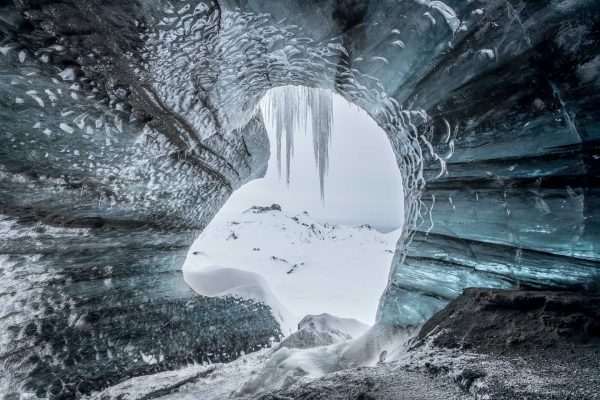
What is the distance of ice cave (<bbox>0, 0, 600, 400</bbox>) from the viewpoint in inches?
37.9

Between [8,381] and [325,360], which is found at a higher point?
[325,360]

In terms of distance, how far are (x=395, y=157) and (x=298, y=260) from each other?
839 centimetres

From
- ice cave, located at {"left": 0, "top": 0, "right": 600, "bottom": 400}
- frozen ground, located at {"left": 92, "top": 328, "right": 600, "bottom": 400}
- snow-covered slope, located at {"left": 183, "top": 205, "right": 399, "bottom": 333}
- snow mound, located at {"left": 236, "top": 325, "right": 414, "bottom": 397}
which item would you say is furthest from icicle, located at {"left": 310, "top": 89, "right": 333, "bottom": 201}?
frozen ground, located at {"left": 92, "top": 328, "right": 600, "bottom": 400}

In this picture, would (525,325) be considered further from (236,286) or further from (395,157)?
(236,286)

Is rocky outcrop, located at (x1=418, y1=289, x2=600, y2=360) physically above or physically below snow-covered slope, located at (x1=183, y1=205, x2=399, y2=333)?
above

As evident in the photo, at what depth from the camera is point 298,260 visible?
10.1 m

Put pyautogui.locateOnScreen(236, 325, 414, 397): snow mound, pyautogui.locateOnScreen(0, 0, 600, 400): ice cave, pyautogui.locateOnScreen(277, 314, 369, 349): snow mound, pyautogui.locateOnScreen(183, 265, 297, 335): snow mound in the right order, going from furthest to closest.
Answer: pyautogui.locateOnScreen(183, 265, 297, 335): snow mound < pyautogui.locateOnScreen(277, 314, 369, 349): snow mound < pyautogui.locateOnScreen(236, 325, 414, 397): snow mound < pyautogui.locateOnScreen(0, 0, 600, 400): ice cave

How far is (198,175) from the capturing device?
2611 millimetres

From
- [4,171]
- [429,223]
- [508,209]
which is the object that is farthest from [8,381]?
[508,209]

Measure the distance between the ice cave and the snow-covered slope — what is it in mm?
1784

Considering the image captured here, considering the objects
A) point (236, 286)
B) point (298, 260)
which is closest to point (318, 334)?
point (236, 286)

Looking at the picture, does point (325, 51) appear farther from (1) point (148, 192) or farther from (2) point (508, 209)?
(1) point (148, 192)

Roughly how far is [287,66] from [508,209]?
1540mm

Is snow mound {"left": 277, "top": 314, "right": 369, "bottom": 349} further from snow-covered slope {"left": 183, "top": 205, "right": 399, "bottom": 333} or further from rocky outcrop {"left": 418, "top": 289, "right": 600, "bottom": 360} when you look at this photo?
rocky outcrop {"left": 418, "top": 289, "right": 600, "bottom": 360}
